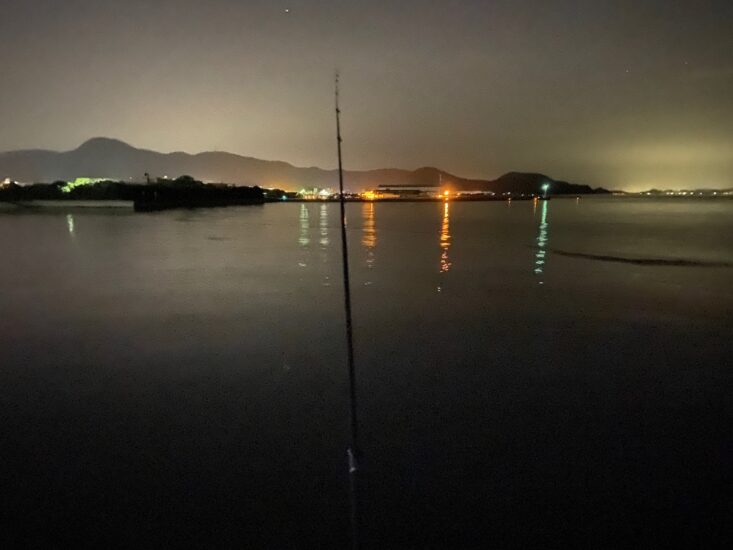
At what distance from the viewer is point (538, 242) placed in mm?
31359

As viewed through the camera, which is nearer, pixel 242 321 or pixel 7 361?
pixel 7 361

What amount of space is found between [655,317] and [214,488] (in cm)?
1006

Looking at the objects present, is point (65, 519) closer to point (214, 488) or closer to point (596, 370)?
point (214, 488)

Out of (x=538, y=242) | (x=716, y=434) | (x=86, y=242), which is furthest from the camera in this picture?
(x=538, y=242)

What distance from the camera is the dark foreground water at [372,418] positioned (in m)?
4.94

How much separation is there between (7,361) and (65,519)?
512cm

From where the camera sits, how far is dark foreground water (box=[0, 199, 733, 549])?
494cm

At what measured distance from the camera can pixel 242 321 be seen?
11734 millimetres

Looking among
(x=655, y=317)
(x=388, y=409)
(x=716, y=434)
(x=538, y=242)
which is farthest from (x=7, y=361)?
(x=538, y=242)

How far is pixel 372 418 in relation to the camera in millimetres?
6922

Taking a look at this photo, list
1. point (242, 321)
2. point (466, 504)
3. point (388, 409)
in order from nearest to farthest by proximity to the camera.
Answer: point (466, 504), point (388, 409), point (242, 321)

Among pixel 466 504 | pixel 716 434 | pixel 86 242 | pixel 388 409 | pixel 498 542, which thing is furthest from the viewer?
pixel 86 242

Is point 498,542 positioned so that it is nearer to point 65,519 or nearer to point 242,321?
point 65,519

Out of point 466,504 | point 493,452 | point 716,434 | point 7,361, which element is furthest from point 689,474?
point 7,361
